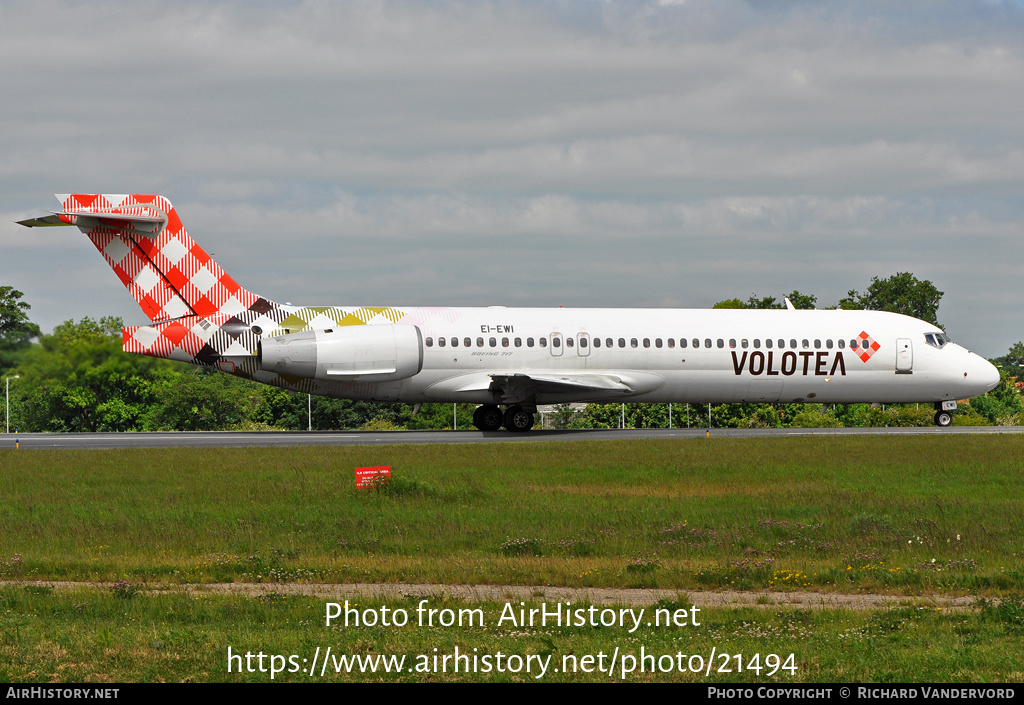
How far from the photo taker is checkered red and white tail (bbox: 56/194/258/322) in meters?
35.8

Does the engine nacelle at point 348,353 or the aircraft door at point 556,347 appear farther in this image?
the aircraft door at point 556,347

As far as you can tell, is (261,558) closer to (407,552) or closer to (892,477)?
(407,552)

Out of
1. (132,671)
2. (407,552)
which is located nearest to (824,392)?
(407,552)

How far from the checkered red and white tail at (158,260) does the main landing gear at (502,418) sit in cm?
905

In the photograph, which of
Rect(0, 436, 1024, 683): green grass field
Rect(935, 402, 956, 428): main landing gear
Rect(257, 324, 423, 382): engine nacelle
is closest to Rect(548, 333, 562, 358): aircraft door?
Rect(257, 324, 423, 382): engine nacelle

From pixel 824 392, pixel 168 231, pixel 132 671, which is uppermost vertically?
pixel 168 231

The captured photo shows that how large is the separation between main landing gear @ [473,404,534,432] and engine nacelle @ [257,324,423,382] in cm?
383

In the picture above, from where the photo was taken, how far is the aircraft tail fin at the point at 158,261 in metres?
35.8

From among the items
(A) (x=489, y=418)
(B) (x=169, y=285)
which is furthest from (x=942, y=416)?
(B) (x=169, y=285)

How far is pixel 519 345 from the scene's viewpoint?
37.4 meters

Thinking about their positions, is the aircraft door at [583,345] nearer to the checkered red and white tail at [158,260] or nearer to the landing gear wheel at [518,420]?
the landing gear wheel at [518,420]

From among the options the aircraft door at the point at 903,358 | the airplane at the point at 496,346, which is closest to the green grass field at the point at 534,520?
the airplane at the point at 496,346

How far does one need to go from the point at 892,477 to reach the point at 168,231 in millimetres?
24661

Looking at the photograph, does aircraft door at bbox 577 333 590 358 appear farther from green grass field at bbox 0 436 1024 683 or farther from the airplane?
green grass field at bbox 0 436 1024 683
